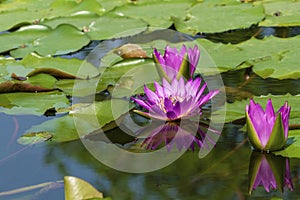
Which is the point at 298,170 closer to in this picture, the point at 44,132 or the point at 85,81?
the point at 44,132

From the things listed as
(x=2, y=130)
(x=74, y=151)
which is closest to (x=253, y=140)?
(x=74, y=151)

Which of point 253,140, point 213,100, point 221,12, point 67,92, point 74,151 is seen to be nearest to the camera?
point 253,140

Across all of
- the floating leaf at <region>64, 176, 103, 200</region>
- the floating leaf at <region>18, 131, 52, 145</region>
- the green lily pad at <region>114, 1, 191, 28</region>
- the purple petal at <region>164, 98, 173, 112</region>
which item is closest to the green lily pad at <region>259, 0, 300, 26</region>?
the green lily pad at <region>114, 1, 191, 28</region>

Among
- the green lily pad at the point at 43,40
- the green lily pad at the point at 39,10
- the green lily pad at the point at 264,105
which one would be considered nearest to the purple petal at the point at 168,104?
the green lily pad at the point at 264,105

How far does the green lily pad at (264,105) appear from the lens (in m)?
1.83

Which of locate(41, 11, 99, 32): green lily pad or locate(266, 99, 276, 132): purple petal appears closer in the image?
locate(266, 99, 276, 132): purple petal

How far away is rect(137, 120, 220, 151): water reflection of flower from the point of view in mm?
1752

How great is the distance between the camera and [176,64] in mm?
2031

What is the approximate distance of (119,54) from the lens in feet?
8.70

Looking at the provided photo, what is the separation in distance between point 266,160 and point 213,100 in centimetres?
50

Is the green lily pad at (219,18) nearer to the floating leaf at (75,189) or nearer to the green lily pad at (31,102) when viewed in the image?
the green lily pad at (31,102)

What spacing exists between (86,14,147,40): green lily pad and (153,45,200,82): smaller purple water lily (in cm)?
107

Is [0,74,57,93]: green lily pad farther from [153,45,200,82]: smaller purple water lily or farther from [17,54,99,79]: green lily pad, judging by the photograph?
[153,45,200,82]: smaller purple water lily

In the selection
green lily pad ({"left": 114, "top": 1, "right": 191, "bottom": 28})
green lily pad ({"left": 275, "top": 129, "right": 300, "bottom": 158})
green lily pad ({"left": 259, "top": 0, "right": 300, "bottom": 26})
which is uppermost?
green lily pad ({"left": 259, "top": 0, "right": 300, "bottom": 26})
